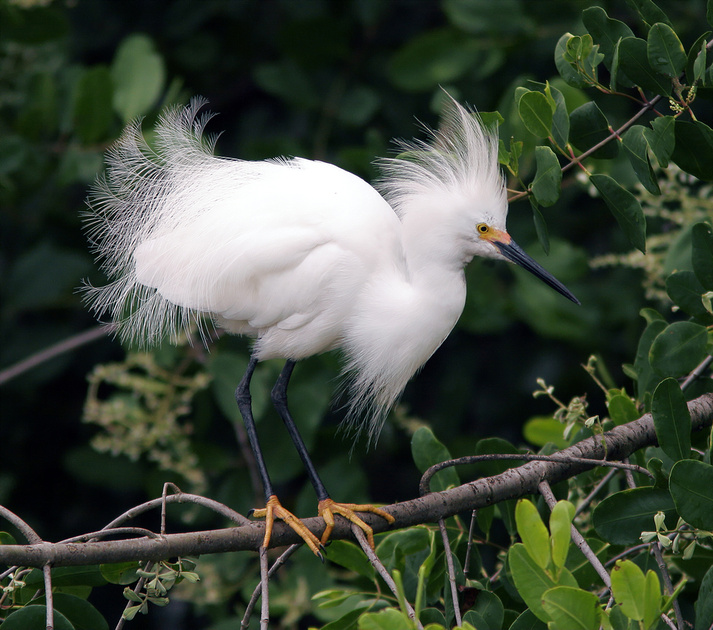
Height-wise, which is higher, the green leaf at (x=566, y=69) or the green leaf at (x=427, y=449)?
the green leaf at (x=566, y=69)

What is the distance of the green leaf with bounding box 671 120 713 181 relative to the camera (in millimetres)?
1357

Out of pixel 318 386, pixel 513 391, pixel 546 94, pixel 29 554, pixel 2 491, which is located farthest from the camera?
pixel 513 391

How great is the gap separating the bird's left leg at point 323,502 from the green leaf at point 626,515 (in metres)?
0.48

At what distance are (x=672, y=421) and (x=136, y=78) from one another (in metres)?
2.23

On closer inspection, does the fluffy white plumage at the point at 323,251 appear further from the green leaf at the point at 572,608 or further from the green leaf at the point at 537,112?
the green leaf at the point at 572,608

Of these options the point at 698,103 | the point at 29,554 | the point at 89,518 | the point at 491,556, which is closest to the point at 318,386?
the point at 491,556

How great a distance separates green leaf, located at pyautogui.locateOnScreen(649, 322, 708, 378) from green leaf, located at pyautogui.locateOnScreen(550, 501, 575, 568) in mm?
594

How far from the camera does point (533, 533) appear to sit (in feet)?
3.44

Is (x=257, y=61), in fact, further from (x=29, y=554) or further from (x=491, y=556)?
(x=29, y=554)

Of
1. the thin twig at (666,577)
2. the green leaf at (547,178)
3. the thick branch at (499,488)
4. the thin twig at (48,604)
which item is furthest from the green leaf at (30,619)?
the green leaf at (547,178)

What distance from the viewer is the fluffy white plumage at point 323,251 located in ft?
6.56

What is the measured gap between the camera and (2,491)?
2.83 metres

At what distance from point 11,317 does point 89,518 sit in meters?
1.07

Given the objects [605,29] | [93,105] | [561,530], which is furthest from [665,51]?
[93,105]
